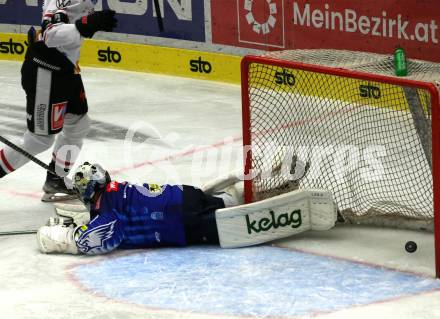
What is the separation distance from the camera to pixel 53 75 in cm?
625

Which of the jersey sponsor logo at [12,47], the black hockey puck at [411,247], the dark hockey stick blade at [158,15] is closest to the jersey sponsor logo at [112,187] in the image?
the black hockey puck at [411,247]

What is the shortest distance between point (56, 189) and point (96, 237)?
3.95ft

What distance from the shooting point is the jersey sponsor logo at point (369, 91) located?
20.8ft

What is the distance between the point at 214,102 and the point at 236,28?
699mm

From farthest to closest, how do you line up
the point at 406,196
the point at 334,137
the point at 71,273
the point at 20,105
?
1. the point at 20,105
2. the point at 334,137
3. the point at 406,196
4. the point at 71,273

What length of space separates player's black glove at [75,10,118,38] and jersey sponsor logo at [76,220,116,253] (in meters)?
1.15

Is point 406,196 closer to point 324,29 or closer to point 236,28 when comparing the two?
point 324,29

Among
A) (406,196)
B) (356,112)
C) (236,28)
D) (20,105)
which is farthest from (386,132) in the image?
(20,105)

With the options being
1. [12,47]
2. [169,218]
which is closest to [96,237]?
[169,218]

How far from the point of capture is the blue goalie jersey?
5441mm

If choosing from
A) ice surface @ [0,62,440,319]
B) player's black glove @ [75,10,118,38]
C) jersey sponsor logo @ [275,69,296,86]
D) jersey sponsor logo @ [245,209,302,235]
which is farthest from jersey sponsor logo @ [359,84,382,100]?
player's black glove @ [75,10,118,38]

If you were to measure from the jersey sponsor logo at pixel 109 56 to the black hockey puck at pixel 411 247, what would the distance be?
5008mm

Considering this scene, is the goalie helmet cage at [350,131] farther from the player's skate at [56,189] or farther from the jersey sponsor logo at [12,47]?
the jersey sponsor logo at [12,47]

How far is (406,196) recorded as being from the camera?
5742 mm
